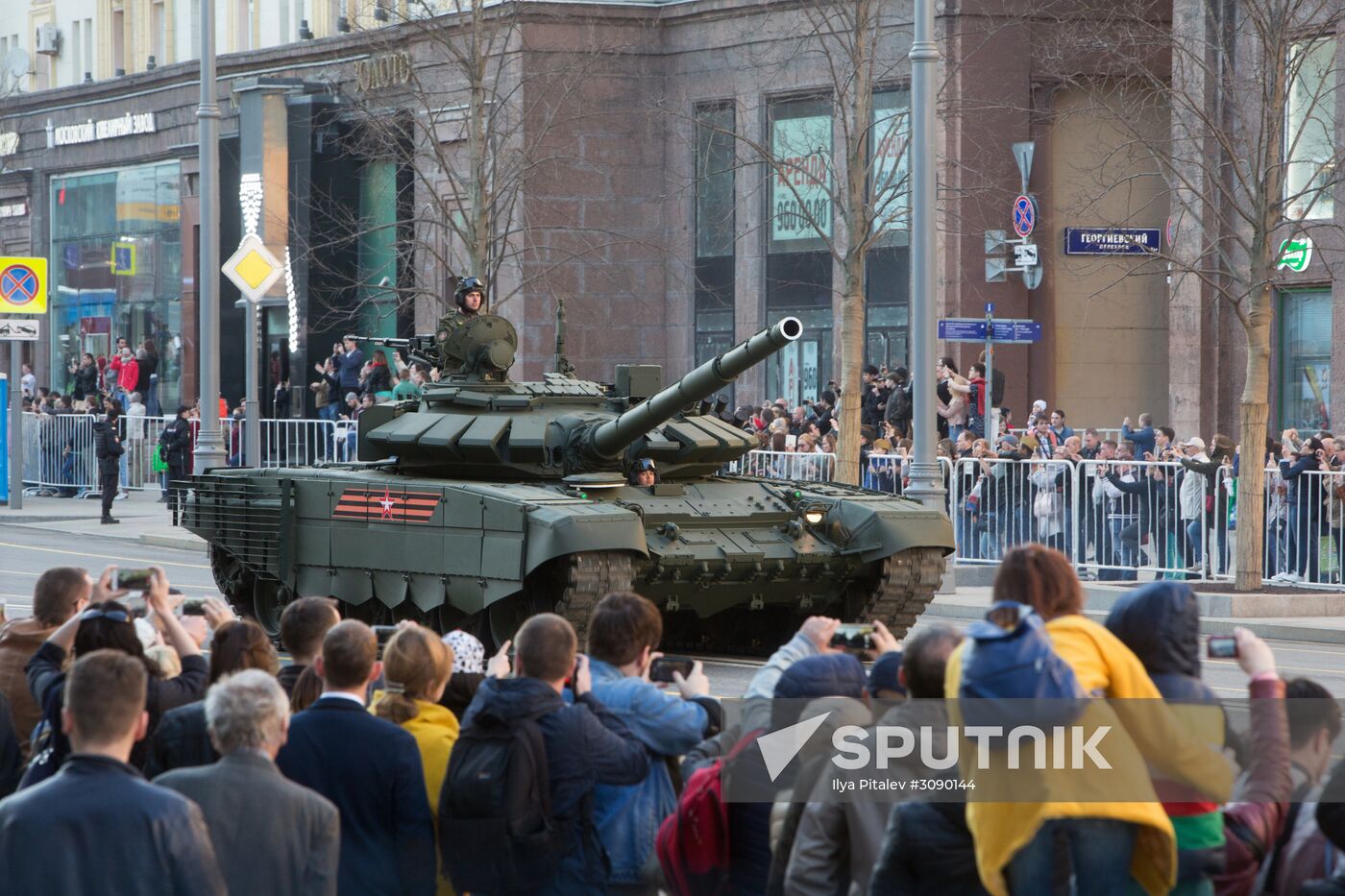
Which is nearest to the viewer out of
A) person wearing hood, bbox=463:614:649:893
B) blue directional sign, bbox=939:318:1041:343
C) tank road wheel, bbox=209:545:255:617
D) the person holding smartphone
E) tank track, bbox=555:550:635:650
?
person wearing hood, bbox=463:614:649:893

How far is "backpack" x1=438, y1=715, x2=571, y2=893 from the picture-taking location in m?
6.51

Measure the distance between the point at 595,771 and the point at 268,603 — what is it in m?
12.2

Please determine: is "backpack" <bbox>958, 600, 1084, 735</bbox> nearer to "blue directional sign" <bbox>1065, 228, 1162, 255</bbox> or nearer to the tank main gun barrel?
the tank main gun barrel

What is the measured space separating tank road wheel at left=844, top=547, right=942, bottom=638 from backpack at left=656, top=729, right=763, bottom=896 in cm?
930

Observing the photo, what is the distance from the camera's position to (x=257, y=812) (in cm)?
577

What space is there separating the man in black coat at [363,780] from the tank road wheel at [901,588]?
9301mm

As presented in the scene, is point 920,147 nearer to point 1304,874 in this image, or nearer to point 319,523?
point 319,523

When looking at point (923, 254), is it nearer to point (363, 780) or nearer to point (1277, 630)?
point (1277, 630)

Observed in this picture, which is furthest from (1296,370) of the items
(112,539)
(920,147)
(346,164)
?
(346,164)

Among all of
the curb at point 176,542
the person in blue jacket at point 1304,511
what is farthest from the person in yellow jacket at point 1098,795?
the curb at point 176,542

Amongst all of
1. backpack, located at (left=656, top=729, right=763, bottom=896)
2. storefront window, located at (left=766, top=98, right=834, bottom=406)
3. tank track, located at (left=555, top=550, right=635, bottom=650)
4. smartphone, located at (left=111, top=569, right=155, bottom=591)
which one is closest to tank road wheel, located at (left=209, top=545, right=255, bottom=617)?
tank track, located at (left=555, top=550, right=635, bottom=650)

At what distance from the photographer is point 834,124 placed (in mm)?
33719

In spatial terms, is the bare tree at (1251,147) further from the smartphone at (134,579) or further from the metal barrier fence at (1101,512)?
the smartphone at (134,579)

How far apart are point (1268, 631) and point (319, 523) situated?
26.4ft
